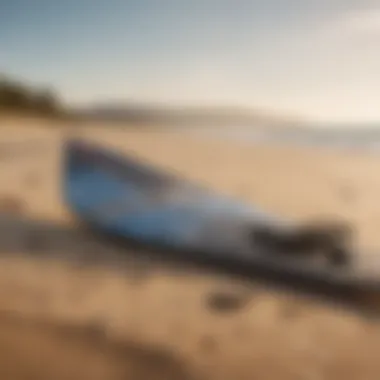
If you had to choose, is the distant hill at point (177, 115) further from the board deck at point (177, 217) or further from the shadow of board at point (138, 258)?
the shadow of board at point (138, 258)

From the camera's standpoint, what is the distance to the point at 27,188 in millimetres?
1060

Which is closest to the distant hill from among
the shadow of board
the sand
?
the sand

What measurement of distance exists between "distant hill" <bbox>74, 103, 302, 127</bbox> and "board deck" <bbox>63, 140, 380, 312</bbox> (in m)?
0.06

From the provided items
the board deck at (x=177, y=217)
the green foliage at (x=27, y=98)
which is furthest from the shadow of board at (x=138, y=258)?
the green foliage at (x=27, y=98)

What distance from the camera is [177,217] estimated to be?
1.01 m

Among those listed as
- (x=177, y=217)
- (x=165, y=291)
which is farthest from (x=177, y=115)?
(x=165, y=291)

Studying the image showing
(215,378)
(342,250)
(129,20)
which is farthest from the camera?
(129,20)

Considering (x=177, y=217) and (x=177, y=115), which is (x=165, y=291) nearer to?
(x=177, y=217)

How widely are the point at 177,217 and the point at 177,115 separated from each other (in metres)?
0.15

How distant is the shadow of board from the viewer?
0.85 meters

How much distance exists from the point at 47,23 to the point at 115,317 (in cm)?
48

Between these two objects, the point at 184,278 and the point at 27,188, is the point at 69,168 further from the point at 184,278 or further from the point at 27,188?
the point at 184,278

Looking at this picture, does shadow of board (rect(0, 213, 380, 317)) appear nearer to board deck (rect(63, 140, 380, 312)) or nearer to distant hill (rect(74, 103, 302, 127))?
board deck (rect(63, 140, 380, 312))

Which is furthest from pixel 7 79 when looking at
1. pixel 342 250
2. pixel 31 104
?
pixel 342 250
